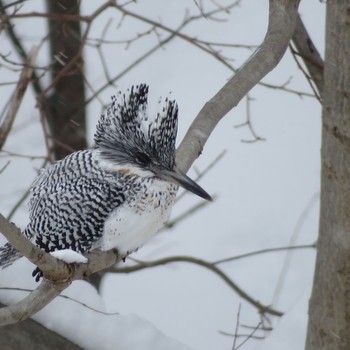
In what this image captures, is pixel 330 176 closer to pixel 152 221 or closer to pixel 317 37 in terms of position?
pixel 152 221

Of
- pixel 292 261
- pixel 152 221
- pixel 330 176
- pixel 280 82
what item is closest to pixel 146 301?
pixel 292 261

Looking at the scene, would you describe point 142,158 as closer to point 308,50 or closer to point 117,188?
point 117,188

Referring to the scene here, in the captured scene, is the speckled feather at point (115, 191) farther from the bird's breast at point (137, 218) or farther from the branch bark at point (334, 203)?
the branch bark at point (334, 203)

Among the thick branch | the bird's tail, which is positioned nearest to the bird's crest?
the thick branch

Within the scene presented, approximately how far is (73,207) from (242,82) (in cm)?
59

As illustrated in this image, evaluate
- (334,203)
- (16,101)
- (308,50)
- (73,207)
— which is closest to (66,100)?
(16,101)

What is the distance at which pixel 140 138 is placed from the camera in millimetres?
2590

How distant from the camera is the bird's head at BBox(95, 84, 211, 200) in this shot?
250 centimetres

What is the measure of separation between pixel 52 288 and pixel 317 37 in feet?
10.8

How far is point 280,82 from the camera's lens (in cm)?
505

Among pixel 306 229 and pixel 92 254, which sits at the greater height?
pixel 306 229

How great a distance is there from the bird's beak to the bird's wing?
6.0 inches

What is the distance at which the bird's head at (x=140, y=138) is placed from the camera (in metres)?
2.50

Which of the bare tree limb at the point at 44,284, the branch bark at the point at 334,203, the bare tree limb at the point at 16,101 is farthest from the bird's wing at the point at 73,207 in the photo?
the bare tree limb at the point at 16,101
